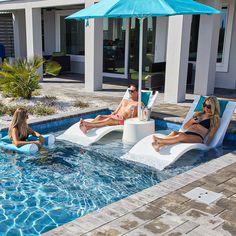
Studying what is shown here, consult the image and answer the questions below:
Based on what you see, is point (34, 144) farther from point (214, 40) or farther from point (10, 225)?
point (214, 40)

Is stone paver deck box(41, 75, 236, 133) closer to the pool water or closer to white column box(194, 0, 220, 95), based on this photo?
white column box(194, 0, 220, 95)

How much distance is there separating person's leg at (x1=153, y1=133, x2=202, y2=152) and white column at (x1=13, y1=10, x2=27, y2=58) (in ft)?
45.8

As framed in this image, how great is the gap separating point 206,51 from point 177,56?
1154mm

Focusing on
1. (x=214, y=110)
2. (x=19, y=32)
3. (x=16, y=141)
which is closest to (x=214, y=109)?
(x=214, y=110)

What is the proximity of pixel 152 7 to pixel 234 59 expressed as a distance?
7777mm

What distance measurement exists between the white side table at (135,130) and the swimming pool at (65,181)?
0.79 ft

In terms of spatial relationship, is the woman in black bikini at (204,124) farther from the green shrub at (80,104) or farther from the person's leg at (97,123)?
the green shrub at (80,104)

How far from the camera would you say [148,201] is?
3.93 metres

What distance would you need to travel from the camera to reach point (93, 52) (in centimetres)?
1232

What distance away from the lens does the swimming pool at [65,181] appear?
4340mm

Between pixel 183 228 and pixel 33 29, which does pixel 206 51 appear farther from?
pixel 183 228

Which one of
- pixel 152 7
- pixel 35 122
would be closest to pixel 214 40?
pixel 152 7

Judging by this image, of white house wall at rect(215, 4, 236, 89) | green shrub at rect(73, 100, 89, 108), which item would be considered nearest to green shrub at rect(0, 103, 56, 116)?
green shrub at rect(73, 100, 89, 108)

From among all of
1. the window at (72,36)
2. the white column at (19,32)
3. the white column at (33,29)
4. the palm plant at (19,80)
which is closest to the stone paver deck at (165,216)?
the palm plant at (19,80)
